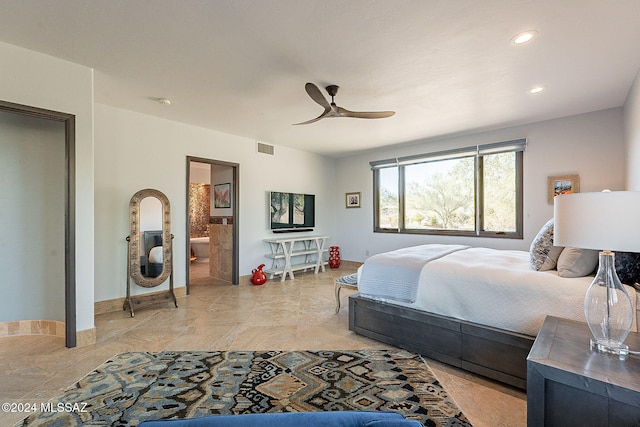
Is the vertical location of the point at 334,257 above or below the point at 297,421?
below

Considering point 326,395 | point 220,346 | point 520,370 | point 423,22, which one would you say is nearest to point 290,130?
point 423,22

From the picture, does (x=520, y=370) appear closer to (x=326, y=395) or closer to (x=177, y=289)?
(x=326, y=395)

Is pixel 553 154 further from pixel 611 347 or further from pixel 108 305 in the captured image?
pixel 108 305

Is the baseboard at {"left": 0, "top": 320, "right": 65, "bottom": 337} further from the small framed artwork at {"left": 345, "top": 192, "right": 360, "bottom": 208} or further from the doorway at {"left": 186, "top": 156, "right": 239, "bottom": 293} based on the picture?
the small framed artwork at {"left": 345, "top": 192, "right": 360, "bottom": 208}

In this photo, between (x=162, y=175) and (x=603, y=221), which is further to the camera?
(x=162, y=175)

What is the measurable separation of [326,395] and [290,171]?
4.48 metres

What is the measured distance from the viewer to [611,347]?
1304mm

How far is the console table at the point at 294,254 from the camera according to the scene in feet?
17.1

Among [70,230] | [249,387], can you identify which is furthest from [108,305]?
[249,387]

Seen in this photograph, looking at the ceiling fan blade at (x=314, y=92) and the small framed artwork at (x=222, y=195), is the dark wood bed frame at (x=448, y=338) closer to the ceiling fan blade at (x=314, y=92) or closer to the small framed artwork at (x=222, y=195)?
the ceiling fan blade at (x=314, y=92)

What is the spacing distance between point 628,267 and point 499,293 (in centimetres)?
75

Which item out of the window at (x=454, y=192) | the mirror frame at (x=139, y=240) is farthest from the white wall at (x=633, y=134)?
the mirror frame at (x=139, y=240)

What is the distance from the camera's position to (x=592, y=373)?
3.77 ft

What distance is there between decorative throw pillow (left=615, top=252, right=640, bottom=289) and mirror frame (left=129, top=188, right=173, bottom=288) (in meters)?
4.43
